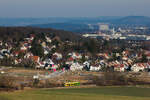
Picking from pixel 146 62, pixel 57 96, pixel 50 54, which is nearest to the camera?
pixel 57 96

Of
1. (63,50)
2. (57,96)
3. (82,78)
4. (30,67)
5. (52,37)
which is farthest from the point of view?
(52,37)

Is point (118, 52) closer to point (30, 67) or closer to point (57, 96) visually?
point (30, 67)

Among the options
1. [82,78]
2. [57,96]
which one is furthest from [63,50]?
[57,96]

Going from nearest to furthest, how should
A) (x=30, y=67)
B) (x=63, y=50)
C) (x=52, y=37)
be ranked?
(x=30, y=67) < (x=63, y=50) < (x=52, y=37)

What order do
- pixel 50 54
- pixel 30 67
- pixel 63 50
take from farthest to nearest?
pixel 63 50 → pixel 50 54 → pixel 30 67

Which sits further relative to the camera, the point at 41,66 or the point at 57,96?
the point at 41,66

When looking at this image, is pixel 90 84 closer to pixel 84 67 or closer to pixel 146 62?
pixel 84 67

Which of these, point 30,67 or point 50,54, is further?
point 50,54

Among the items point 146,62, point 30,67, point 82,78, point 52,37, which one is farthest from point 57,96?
point 52,37

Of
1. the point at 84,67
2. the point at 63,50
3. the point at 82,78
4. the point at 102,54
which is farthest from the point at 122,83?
the point at 63,50
